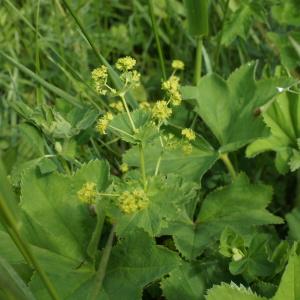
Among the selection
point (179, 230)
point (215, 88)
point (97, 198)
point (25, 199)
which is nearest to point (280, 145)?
point (215, 88)

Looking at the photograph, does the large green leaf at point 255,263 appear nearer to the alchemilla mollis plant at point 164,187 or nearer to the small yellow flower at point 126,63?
the alchemilla mollis plant at point 164,187

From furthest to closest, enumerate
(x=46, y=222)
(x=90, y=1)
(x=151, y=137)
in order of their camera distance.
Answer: (x=90, y=1)
(x=46, y=222)
(x=151, y=137)

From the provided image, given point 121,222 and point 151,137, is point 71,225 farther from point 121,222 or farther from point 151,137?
point 151,137

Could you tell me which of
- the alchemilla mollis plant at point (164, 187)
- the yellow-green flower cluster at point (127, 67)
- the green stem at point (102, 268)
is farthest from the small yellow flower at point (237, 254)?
the yellow-green flower cluster at point (127, 67)

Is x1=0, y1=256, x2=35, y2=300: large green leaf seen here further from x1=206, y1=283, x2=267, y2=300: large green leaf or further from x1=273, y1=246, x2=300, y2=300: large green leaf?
x1=273, y1=246, x2=300, y2=300: large green leaf

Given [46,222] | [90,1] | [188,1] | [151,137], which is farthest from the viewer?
[90,1]

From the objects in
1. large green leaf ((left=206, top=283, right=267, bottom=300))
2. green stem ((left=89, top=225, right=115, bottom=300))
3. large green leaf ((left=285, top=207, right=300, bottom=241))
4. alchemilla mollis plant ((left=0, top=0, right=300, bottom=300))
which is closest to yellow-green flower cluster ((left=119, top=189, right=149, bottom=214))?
alchemilla mollis plant ((left=0, top=0, right=300, bottom=300))

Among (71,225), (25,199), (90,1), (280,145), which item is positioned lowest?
(280,145)
